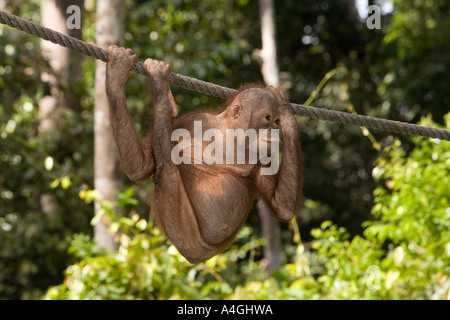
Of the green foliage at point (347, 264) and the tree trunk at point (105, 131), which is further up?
the tree trunk at point (105, 131)

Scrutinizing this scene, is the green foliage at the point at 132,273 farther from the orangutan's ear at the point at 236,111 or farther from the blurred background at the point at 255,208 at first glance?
the orangutan's ear at the point at 236,111

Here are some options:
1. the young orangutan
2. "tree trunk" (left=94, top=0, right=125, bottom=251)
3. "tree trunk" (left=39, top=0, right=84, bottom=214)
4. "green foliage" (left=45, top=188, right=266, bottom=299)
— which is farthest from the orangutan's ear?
"tree trunk" (left=39, top=0, right=84, bottom=214)

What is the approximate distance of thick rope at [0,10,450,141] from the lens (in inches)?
107

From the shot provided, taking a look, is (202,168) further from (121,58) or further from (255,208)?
(255,208)

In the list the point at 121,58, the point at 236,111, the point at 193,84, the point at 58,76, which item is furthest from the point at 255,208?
the point at 121,58

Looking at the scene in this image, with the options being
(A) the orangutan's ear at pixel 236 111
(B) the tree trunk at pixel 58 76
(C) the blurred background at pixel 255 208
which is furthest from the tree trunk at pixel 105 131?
(A) the orangutan's ear at pixel 236 111

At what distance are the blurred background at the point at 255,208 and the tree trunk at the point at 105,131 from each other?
0.7 inches

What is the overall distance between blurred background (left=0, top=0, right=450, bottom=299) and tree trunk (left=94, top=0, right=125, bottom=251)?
0.02 m

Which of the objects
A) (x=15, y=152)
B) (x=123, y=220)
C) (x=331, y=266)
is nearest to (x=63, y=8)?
(x=15, y=152)

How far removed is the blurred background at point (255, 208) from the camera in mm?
4980

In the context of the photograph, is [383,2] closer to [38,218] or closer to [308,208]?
[308,208]

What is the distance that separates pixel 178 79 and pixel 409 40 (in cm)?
829

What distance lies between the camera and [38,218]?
7156 millimetres

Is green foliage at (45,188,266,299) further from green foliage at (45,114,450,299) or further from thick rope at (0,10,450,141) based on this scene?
thick rope at (0,10,450,141)
